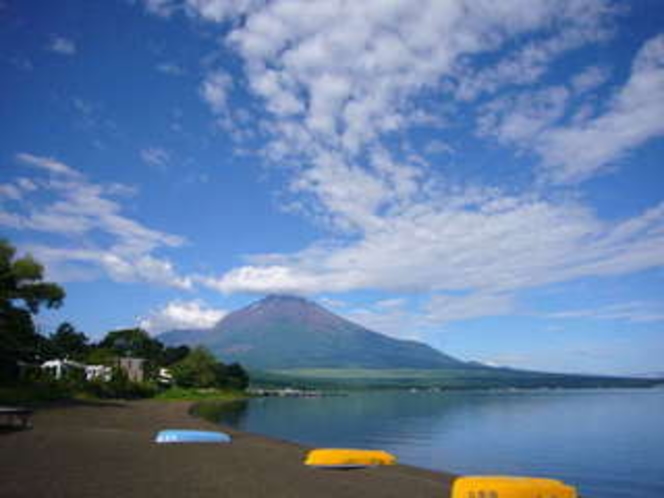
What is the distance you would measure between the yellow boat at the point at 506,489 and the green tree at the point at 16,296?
38713 millimetres

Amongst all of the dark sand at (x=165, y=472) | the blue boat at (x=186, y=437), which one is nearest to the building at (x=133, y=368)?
the blue boat at (x=186, y=437)

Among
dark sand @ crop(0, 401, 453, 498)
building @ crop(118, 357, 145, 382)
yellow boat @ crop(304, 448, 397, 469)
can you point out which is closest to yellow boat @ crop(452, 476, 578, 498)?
dark sand @ crop(0, 401, 453, 498)

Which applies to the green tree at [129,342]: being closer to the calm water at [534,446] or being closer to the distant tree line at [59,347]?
the distant tree line at [59,347]

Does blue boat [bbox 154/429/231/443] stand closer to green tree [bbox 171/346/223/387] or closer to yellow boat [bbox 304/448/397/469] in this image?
yellow boat [bbox 304/448/397/469]

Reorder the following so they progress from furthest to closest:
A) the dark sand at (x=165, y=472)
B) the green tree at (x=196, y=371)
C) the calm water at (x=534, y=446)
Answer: the green tree at (x=196, y=371) < the calm water at (x=534, y=446) < the dark sand at (x=165, y=472)

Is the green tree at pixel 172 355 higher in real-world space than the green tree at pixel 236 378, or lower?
higher

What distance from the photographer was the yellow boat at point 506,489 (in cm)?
1291

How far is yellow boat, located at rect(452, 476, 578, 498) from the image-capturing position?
1291 centimetres

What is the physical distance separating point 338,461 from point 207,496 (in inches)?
341

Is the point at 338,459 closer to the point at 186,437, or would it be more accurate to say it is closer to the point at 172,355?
the point at 186,437

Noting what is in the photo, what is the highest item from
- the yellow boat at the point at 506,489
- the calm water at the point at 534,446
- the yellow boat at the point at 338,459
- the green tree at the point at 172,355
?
the green tree at the point at 172,355

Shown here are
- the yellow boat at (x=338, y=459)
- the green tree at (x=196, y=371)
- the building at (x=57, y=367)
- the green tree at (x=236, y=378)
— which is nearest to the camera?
the yellow boat at (x=338, y=459)

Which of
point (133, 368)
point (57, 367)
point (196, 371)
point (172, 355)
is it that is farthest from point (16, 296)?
point (172, 355)

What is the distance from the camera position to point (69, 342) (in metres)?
99.1
